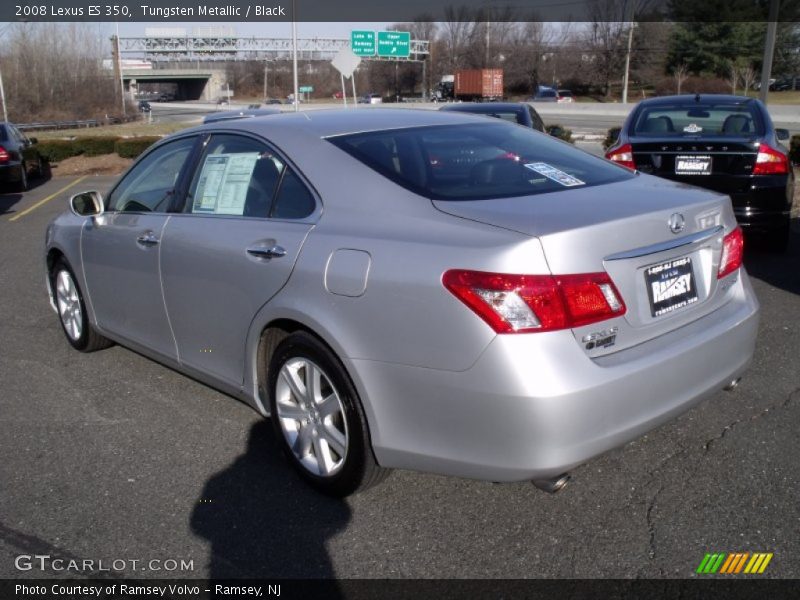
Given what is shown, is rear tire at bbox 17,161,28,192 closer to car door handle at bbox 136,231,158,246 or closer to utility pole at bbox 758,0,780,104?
car door handle at bbox 136,231,158,246

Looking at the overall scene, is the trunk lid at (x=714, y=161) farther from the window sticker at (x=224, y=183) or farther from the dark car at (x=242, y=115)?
the window sticker at (x=224, y=183)

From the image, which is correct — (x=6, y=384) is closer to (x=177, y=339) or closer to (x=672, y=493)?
(x=177, y=339)

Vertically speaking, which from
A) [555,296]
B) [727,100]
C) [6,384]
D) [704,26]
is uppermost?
[704,26]

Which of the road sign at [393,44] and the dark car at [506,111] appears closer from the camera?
the dark car at [506,111]

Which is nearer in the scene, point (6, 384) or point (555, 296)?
point (555, 296)

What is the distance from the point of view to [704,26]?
65.8m

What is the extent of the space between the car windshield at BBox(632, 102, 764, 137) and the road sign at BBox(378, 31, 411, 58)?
40.6m

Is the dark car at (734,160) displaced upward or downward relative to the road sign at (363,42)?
downward

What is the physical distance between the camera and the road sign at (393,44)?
47.6 m

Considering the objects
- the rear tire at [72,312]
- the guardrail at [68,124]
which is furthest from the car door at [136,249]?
the guardrail at [68,124]

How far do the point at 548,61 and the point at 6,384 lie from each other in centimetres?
8010

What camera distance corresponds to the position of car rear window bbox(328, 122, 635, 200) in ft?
11.1

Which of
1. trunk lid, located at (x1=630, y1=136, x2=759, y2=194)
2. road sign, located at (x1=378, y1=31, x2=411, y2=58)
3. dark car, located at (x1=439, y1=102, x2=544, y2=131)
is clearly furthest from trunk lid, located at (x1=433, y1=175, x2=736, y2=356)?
road sign, located at (x1=378, y1=31, x2=411, y2=58)

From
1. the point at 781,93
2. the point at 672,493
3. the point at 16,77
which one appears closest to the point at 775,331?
the point at 672,493
